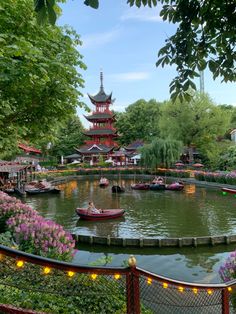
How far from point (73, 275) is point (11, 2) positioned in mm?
7455

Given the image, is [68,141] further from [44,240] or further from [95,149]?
[44,240]

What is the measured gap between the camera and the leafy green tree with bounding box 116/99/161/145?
70.2m

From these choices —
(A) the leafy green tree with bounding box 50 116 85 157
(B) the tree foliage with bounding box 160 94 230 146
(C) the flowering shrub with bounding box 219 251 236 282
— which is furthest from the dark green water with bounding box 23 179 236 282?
(A) the leafy green tree with bounding box 50 116 85 157

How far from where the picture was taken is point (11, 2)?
28.1 feet

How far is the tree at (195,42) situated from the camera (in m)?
4.19

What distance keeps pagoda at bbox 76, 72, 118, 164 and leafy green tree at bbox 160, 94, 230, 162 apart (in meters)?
17.9

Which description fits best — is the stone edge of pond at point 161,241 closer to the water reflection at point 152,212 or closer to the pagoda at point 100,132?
the water reflection at point 152,212

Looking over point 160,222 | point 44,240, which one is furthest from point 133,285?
point 160,222

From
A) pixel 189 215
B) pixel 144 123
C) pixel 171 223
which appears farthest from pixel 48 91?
pixel 144 123

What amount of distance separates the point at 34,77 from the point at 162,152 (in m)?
38.5

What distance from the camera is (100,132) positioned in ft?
219

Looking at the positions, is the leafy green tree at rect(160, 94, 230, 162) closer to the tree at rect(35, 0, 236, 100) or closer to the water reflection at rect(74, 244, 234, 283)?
the water reflection at rect(74, 244, 234, 283)

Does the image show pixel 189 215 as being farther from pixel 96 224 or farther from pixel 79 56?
pixel 79 56

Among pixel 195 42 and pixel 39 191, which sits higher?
pixel 195 42
